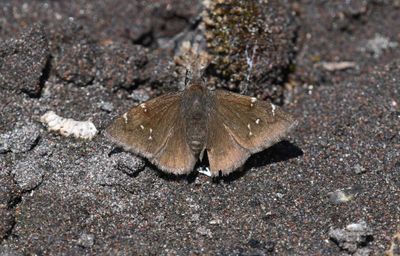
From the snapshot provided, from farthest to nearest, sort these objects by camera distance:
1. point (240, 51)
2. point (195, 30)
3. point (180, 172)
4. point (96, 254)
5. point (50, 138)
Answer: point (195, 30) < point (240, 51) < point (50, 138) < point (180, 172) < point (96, 254)

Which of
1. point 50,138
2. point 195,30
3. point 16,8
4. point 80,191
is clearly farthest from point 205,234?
point 16,8

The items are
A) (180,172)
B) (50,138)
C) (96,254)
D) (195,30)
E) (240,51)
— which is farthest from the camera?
(195,30)

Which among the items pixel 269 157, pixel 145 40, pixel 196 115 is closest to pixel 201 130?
pixel 196 115

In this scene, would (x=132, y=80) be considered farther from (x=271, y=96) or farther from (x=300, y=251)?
(x=300, y=251)

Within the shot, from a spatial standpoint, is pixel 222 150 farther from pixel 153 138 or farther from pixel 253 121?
pixel 153 138

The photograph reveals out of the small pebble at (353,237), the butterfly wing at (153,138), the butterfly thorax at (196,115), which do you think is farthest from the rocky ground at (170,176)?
the butterfly thorax at (196,115)

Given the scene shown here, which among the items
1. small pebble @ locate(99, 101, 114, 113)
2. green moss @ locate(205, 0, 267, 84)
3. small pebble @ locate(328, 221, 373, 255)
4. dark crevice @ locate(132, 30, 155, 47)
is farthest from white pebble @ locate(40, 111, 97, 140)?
small pebble @ locate(328, 221, 373, 255)
